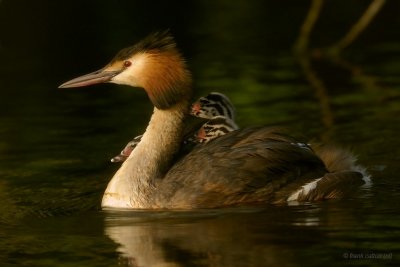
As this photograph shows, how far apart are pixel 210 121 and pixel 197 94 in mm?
3288

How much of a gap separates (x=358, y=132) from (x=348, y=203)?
286 cm

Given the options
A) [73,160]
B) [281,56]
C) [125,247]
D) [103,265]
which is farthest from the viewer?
[281,56]

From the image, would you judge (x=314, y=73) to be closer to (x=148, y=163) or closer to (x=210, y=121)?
(x=210, y=121)

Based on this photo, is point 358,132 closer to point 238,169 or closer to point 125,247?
point 238,169

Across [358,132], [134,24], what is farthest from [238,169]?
[134,24]

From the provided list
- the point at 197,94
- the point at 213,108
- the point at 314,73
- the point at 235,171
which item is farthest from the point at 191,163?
the point at 314,73

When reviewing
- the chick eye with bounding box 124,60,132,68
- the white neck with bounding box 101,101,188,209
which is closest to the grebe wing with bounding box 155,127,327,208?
the white neck with bounding box 101,101,188,209

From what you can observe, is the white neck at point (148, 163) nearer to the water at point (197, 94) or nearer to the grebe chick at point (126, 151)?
the water at point (197, 94)

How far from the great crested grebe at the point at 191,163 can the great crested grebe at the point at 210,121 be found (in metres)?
0.93

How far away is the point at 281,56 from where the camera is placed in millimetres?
20406

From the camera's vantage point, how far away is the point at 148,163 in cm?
1213

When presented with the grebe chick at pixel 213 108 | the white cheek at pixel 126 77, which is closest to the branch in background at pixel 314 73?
the grebe chick at pixel 213 108

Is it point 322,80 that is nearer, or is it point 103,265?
point 103,265

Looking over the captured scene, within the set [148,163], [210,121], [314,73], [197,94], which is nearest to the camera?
[148,163]
